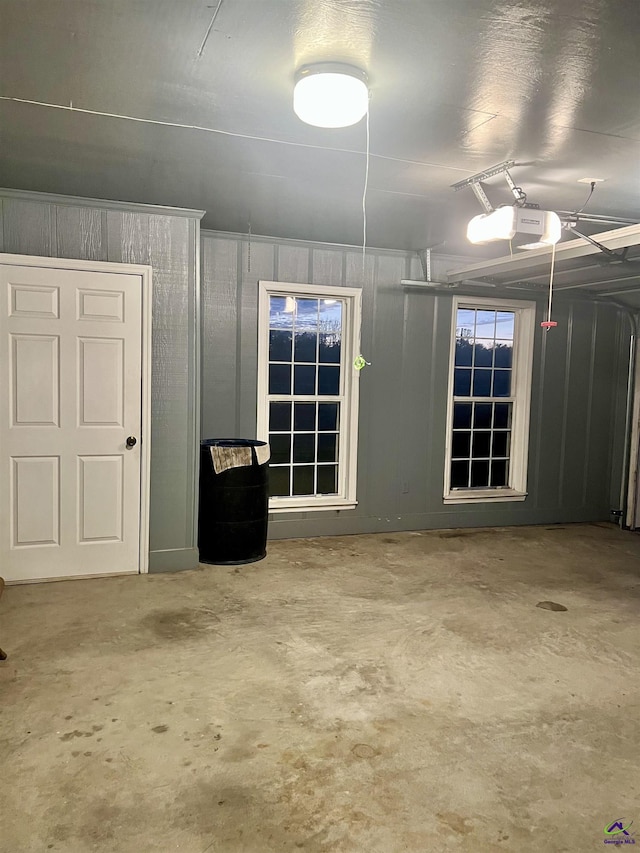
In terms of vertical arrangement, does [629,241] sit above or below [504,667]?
above

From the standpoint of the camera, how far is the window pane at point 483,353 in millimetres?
6062

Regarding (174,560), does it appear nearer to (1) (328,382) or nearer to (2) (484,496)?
(1) (328,382)

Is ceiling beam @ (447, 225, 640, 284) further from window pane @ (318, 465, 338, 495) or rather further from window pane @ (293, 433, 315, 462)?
window pane @ (293, 433, 315, 462)

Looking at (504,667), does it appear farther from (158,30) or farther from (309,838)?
(158,30)

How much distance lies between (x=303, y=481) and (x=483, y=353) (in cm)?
758

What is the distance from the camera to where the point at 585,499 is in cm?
644

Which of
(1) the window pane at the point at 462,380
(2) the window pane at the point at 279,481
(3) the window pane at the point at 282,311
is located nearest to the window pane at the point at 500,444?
(1) the window pane at the point at 462,380

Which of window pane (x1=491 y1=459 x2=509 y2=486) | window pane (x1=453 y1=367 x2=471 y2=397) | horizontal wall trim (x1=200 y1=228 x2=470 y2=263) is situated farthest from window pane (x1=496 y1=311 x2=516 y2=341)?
window pane (x1=491 y1=459 x2=509 y2=486)

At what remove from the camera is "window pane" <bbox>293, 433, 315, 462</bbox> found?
13.9 m

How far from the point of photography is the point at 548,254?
4.21m

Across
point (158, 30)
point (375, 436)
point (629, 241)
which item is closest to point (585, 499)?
point (375, 436)

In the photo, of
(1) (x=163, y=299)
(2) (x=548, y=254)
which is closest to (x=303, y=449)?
(1) (x=163, y=299)

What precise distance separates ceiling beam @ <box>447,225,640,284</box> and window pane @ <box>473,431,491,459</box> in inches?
67.2

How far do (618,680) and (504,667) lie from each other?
1.75ft
